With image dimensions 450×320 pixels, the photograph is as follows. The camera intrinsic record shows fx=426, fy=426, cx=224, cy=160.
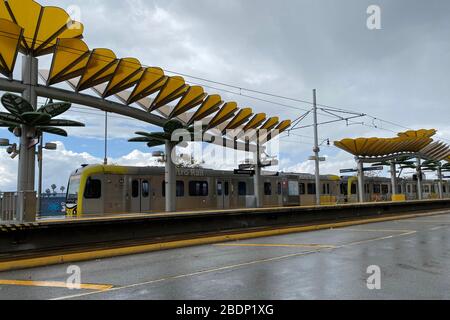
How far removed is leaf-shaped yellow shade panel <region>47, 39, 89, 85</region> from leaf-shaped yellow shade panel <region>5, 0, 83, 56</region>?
0.48 m

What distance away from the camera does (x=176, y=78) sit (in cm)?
2144

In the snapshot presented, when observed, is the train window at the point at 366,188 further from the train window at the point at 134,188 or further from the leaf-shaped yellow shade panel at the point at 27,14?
the leaf-shaped yellow shade panel at the point at 27,14

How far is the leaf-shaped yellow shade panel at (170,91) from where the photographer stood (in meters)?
21.4

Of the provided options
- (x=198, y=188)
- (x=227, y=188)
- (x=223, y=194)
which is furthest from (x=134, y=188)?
(x=227, y=188)

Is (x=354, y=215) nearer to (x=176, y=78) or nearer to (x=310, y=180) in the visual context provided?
(x=310, y=180)

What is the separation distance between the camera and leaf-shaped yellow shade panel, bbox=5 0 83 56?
1528 centimetres

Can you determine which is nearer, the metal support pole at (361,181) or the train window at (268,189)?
the train window at (268,189)

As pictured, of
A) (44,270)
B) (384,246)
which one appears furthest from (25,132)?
(384,246)

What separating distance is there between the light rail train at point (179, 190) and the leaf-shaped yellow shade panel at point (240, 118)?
10.0 ft

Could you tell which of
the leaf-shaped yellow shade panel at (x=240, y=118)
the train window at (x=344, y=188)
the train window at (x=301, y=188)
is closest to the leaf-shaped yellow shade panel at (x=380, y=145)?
the train window at (x=344, y=188)

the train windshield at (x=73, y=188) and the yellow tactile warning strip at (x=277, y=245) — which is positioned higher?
the train windshield at (x=73, y=188)

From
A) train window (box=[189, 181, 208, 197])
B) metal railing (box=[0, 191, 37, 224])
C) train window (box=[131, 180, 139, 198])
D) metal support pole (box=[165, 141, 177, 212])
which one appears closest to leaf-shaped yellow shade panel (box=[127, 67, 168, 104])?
metal support pole (box=[165, 141, 177, 212])

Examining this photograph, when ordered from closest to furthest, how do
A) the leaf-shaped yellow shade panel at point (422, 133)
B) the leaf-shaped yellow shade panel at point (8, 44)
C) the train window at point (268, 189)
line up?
the leaf-shaped yellow shade panel at point (8, 44), the train window at point (268, 189), the leaf-shaped yellow shade panel at point (422, 133)

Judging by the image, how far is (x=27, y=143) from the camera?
48.5ft
